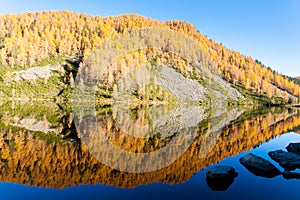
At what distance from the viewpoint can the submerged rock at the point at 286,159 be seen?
1843 centimetres

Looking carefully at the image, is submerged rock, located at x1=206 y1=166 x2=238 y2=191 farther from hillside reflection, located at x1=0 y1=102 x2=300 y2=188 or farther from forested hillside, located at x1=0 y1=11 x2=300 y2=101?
forested hillside, located at x1=0 y1=11 x2=300 y2=101

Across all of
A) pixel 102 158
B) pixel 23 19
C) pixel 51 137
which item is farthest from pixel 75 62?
pixel 102 158

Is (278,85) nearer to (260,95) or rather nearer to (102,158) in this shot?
(260,95)

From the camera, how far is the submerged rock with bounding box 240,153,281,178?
16.6 m

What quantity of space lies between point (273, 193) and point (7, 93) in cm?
9589

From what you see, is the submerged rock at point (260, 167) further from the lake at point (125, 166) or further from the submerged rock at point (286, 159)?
the submerged rock at point (286, 159)

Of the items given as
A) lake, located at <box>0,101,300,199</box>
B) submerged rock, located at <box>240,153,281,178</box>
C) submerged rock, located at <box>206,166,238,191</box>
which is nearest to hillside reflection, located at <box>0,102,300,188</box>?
lake, located at <box>0,101,300,199</box>

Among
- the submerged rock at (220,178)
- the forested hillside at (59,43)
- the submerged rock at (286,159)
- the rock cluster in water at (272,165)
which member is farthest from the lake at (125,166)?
the forested hillside at (59,43)

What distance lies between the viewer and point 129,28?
192375 mm

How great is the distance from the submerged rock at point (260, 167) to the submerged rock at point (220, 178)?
259 cm

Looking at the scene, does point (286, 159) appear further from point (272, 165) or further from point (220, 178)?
point (220, 178)

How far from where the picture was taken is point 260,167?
17.3 m

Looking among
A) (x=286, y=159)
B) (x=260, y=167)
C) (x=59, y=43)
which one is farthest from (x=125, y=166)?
(x=59, y=43)

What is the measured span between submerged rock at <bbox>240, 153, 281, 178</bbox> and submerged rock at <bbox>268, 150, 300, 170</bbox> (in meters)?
2.09
